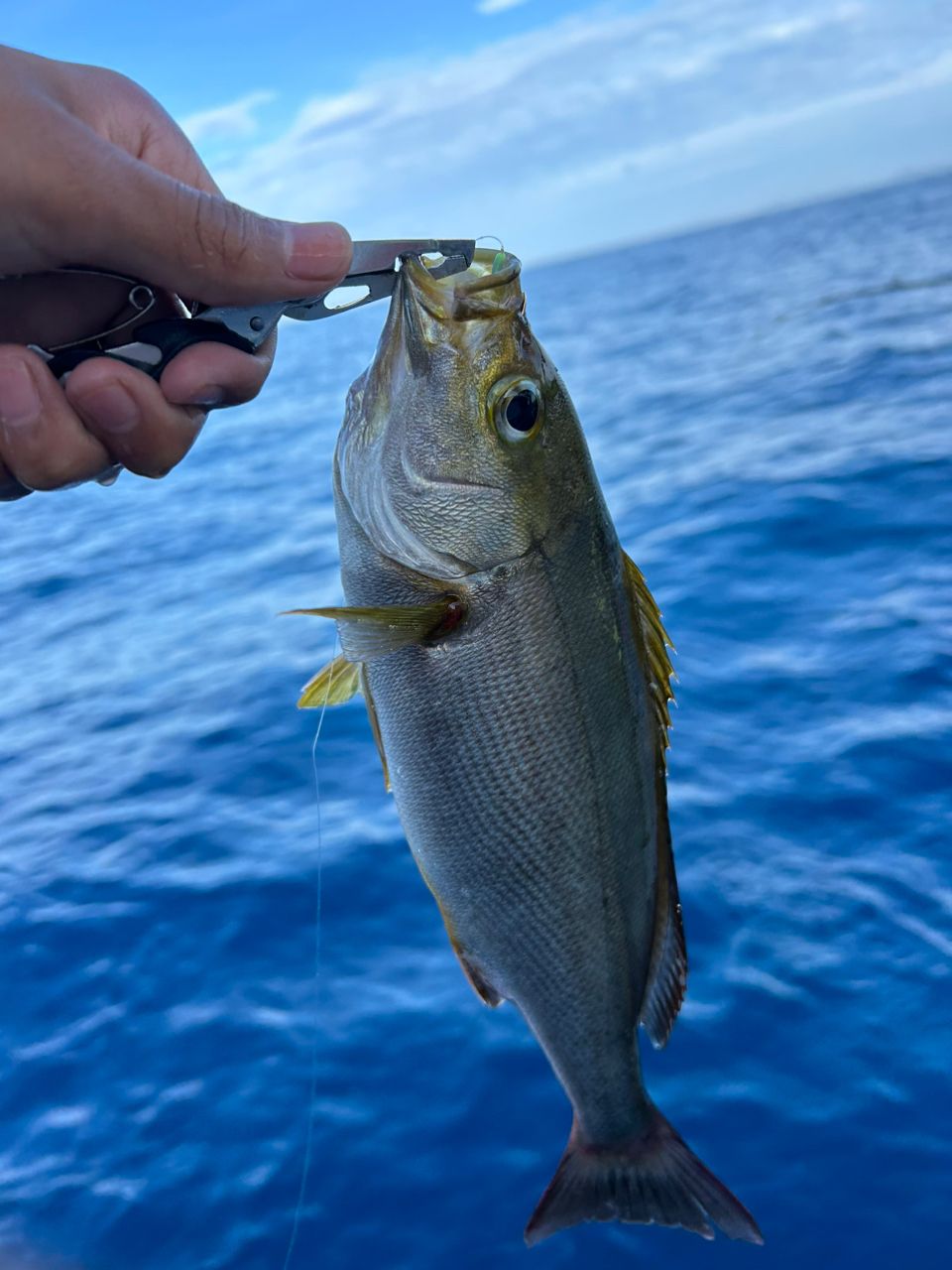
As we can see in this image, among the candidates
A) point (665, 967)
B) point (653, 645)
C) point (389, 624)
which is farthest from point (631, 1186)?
point (389, 624)

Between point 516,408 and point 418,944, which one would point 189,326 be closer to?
point 516,408

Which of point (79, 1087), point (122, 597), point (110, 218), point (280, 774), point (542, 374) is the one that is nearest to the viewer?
point (542, 374)

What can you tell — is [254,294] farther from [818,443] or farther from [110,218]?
[818,443]

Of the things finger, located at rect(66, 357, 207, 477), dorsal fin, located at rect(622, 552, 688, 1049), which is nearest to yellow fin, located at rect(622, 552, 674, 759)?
dorsal fin, located at rect(622, 552, 688, 1049)

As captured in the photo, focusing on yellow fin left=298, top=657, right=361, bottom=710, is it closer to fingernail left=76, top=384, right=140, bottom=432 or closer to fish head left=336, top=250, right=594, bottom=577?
fish head left=336, top=250, right=594, bottom=577

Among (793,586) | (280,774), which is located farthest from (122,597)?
(793,586)

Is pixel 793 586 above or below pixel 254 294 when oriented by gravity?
below
